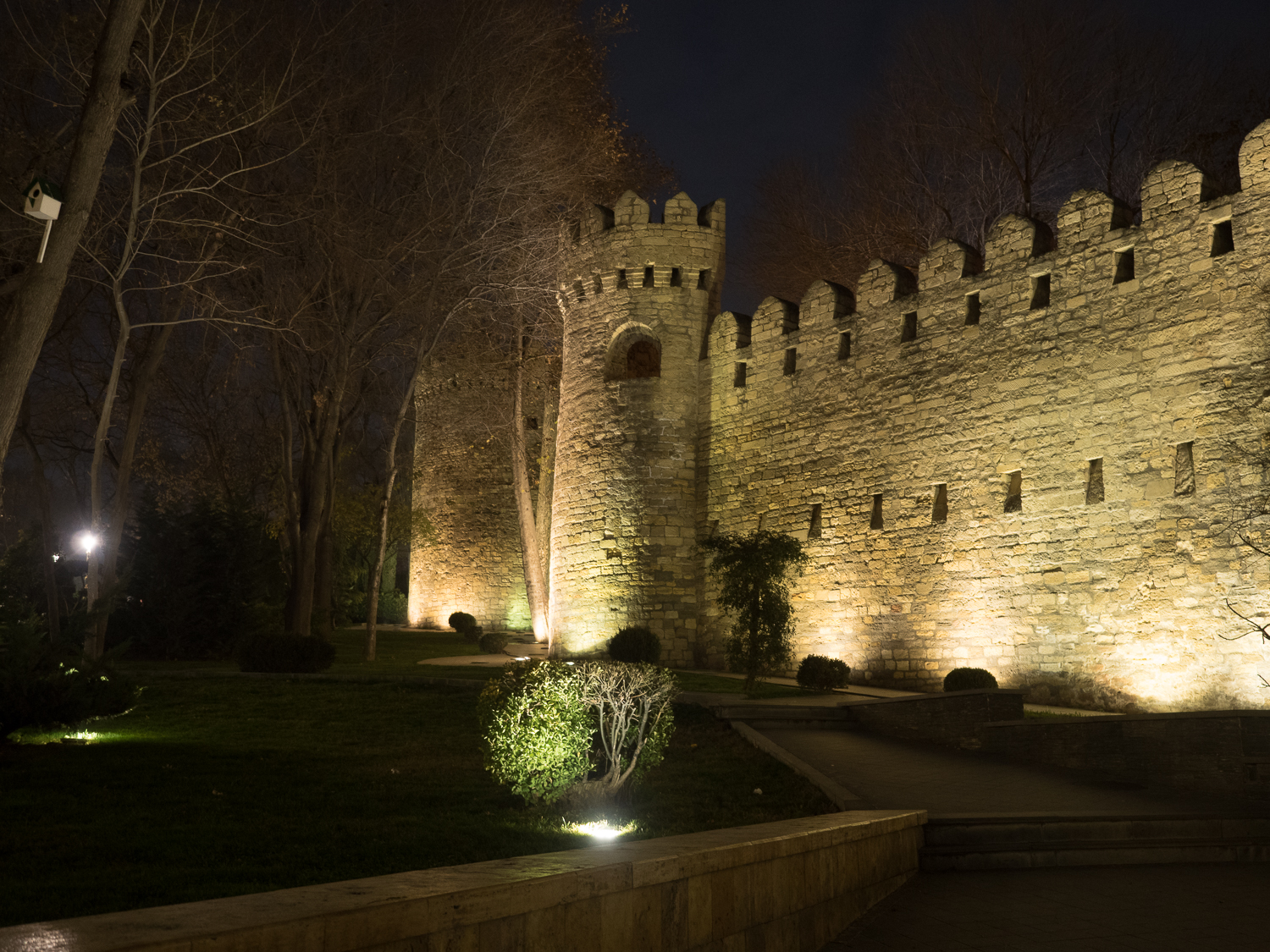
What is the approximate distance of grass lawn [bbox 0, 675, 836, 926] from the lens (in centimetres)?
532

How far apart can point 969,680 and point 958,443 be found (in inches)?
141

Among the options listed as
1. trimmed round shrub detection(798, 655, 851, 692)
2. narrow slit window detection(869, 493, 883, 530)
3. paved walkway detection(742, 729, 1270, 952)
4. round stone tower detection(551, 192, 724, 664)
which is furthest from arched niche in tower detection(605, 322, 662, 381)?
paved walkway detection(742, 729, 1270, 952)

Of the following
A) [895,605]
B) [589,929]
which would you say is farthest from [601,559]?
[589,929]

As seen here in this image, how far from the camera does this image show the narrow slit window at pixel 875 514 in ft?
51.6

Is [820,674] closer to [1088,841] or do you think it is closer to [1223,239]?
[1223,239]

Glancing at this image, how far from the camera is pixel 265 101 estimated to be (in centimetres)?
1309

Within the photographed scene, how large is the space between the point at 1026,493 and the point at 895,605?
8.44 feet

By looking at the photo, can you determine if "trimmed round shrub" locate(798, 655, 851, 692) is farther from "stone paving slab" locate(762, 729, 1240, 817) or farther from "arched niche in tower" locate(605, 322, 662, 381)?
"arched niche in tower" locate(605, 322, 662, 381)

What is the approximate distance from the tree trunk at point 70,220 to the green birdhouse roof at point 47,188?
5.8 inches

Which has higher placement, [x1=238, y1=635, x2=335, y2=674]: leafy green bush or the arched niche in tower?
the arched niche in tower

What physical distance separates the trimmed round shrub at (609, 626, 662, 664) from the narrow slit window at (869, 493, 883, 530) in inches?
158

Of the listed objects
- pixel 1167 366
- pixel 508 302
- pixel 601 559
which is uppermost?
pixel 508 302

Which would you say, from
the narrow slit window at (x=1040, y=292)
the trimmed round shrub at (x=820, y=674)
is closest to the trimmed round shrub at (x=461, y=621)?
the trimmed round shrub at (x=820, y=674)

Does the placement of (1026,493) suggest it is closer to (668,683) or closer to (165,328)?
(668,683)
